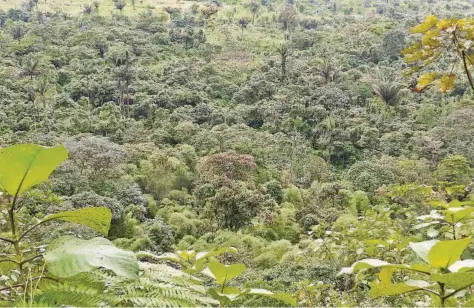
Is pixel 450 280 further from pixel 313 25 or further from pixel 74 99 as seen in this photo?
pixel 313 25

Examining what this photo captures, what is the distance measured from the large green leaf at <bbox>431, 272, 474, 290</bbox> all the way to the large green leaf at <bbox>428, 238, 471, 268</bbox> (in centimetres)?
3

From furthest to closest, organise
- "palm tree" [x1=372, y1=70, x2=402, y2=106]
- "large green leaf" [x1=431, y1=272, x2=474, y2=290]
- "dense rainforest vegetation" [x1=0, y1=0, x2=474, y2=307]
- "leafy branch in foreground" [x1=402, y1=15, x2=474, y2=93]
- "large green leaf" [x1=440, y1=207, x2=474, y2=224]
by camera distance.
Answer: "palm tree" [x1=372, y1=70, x2=402, y2=106] < "leafy branch in foreground" [x1=402, y1=15, x2=474, y2=93] < "large green leaf" [x1=440, y1=207, x2=474, y2=224] < "dense rainforest vegetation" [x1=0, y1=0, x2=474, y2=307] < "large green leaf" [x1=431, y1=272, x2=474, y2=290]

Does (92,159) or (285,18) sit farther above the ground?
(285,18)

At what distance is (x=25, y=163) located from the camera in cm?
57

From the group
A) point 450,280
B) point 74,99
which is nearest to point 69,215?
point 450,280

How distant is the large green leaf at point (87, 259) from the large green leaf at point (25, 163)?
98 millimetres

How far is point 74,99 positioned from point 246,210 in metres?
15.9

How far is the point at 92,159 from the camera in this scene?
14.0 m

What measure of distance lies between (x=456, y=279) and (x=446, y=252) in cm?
3

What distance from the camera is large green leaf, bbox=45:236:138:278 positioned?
0.54 metres

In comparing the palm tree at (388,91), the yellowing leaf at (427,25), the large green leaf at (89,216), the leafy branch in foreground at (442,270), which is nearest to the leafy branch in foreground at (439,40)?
the yellowing leaf at (427,25)

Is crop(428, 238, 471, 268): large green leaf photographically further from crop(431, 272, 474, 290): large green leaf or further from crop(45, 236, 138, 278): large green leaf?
crop(45, 236, 138, 278): large green leaf

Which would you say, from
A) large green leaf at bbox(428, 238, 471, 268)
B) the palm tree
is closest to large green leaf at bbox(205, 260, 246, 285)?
large green leaf at bbox(428, 238, 471, 268)

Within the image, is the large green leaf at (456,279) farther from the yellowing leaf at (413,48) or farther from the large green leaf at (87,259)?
the yellowing leaf at (413,48)
